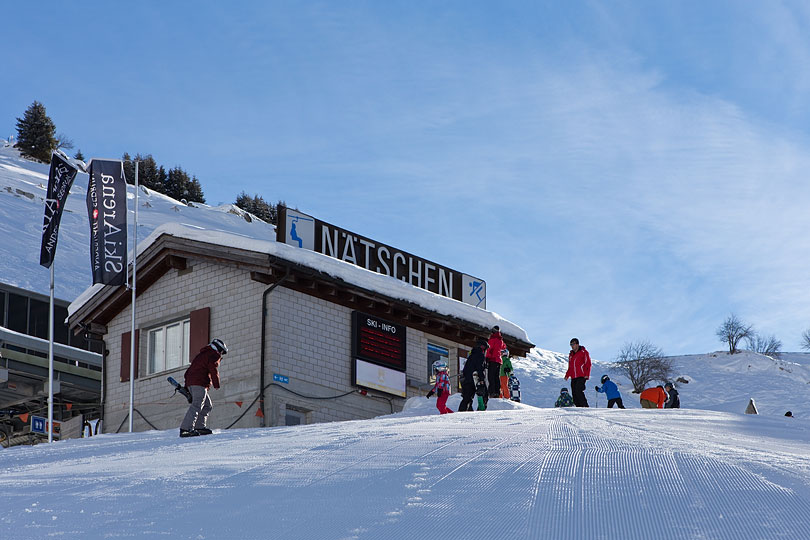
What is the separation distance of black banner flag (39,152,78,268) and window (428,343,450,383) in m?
9.86

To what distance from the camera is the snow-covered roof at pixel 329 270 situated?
2362 cm

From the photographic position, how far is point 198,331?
24.3 metres

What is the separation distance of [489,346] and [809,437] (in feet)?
26.8

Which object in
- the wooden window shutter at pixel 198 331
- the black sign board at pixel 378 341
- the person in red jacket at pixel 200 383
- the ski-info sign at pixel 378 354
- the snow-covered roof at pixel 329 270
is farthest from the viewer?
the black sign board at pixel 378 341

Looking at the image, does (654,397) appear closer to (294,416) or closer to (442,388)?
(442,388)

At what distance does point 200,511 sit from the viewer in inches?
347

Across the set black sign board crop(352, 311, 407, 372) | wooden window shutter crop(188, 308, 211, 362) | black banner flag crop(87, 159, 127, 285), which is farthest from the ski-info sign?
black banner flag crop(87, 159, 127, 285)

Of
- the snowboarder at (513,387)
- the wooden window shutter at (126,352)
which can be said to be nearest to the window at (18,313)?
the wooden window shutter at (126,352)

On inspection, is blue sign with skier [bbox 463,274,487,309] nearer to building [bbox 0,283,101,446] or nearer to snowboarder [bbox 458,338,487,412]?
building [bbox 0,283,101,446]

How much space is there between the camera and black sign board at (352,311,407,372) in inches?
1002

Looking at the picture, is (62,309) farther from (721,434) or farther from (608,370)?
(608,370)

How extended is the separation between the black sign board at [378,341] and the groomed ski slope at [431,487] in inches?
443

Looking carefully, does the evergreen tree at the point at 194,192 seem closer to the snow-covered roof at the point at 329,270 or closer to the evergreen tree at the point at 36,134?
the evergreen tree at the point at 36,134

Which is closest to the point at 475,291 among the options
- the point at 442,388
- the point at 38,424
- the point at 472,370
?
the point at 442,388
